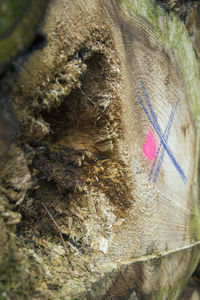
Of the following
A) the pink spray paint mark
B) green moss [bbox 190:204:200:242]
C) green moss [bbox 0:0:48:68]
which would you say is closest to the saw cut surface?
the pink spray paint mark

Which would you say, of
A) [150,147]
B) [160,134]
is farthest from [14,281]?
[160,134]

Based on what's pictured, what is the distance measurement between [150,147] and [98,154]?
25cm

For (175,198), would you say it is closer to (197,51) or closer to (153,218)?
(153,218)

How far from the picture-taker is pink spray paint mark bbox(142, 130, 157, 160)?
1099 millimetres

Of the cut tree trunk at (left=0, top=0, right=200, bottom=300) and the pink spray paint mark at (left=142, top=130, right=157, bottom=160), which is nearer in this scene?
the cut tree trunk at (left=0, top=0, right=200, bottom=300)

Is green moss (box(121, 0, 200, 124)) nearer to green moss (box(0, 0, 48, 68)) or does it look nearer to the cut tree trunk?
the cut tree trunk

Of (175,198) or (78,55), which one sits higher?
(78,55)

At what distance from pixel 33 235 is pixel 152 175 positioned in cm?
59

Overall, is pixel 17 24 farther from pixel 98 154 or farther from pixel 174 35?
pixel 174 35

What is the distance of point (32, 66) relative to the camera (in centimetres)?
66

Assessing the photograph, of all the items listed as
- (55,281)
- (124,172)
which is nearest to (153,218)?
(124,172)

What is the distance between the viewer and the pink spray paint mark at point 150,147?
43.3 inches

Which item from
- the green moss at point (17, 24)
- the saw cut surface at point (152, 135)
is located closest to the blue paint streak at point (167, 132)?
the saw cut surface at point (152, 135)

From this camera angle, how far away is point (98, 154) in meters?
1.06
